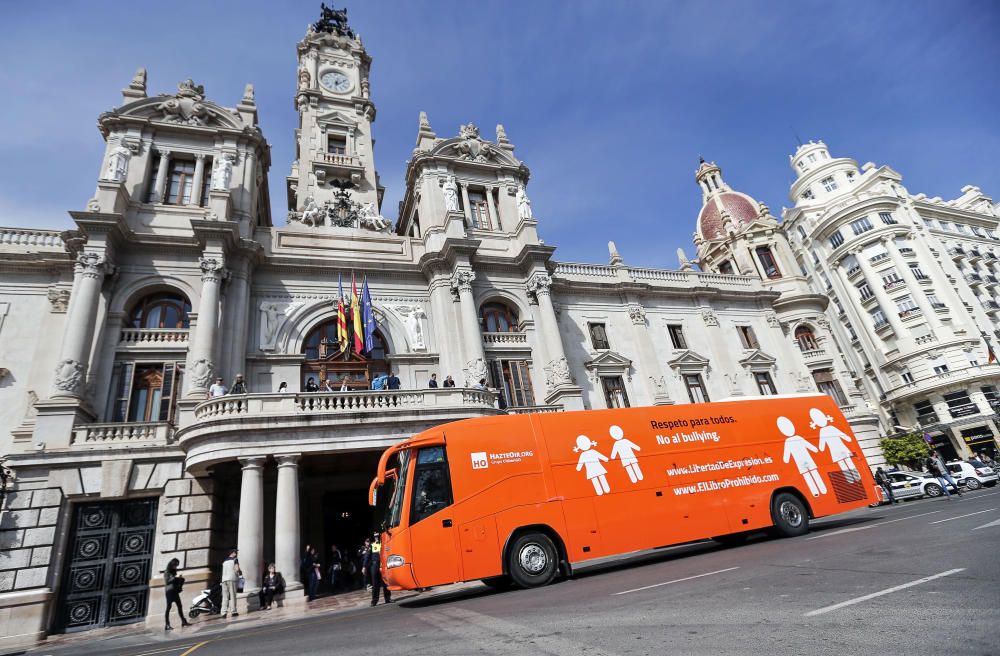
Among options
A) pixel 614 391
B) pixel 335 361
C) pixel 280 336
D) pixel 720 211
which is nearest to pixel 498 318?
pixel 614 391

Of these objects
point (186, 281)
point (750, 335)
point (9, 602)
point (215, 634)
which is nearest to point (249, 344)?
point (186, 281)

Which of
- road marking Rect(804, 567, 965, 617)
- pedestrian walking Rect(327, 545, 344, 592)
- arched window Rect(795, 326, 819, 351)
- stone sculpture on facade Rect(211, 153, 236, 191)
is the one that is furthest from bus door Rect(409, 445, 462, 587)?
arched window Rect(795, 326, 819, 351)

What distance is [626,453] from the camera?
41.8ft

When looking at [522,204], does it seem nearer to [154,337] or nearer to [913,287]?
[154,337]

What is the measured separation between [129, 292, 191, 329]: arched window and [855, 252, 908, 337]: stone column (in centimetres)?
5856

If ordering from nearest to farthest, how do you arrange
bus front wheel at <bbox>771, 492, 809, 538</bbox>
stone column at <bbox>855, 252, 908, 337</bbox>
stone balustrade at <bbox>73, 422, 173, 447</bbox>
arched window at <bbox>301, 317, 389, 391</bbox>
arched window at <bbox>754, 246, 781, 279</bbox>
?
A: 1. bus front wheel at <bbox>771, 492, 809, 538</bbox>
2. stone balustrade at <bbox>73, 422, 173, 447</bbox>
3. arched window at <bbox>301, 317, 389, 391</bbox>
4. arched window at <bbox>754, 246, 781, 279</bbox>
5. stone column at <bbox>855, 252, 908, 337</bbox>

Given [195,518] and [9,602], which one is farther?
[195,518]

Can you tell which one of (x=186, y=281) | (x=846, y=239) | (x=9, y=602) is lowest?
(x=9, y=602)

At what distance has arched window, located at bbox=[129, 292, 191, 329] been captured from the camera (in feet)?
70.2

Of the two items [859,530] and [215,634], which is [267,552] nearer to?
[215,634]

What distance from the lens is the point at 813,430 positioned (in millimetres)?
15305

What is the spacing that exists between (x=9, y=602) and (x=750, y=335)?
36890mm

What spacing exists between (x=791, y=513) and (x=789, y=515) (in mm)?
124

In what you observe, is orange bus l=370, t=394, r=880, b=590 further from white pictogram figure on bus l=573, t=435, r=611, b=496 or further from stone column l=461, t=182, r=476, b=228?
stone column l=461, t=182, r=476, b=228
